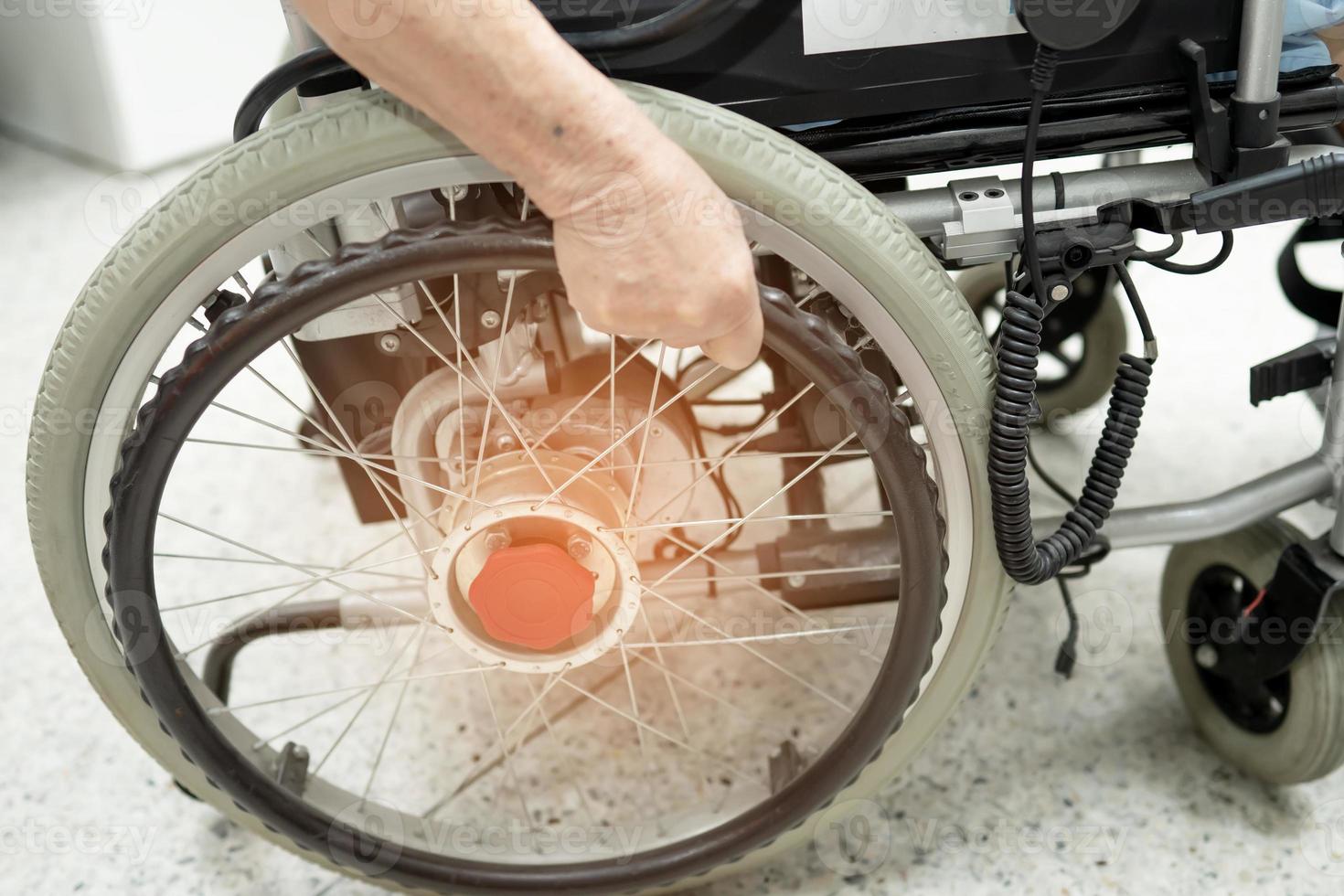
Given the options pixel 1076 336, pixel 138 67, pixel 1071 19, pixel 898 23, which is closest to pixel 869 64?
pixel 898 23

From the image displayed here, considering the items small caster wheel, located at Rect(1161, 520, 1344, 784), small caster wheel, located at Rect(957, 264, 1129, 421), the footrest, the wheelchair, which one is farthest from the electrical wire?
small caster wheel, located at Rect(957, 264, 1129, 421)

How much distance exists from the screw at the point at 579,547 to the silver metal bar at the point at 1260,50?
0.56 metres

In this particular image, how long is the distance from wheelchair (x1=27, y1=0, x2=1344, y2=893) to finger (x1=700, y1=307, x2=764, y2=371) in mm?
19

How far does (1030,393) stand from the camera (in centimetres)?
77

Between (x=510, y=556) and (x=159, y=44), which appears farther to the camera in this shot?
(x=159, y=44)

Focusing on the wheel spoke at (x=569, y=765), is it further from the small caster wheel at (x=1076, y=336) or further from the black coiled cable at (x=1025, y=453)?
the small caster wheel at (x=1076, y=336)

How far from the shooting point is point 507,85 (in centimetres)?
65

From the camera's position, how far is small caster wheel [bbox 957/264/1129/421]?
141 cm

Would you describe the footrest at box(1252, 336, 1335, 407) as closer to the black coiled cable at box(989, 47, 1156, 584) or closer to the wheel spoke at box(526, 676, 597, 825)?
the black coiled cable at box(989, 47, 1156, 584)

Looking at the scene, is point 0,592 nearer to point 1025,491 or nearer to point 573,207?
point 573,207

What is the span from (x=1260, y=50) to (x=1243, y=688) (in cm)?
59

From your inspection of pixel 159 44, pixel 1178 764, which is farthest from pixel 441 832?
pixel 159 44

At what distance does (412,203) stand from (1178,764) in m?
0.90

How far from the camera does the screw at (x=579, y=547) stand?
2.85 ft
